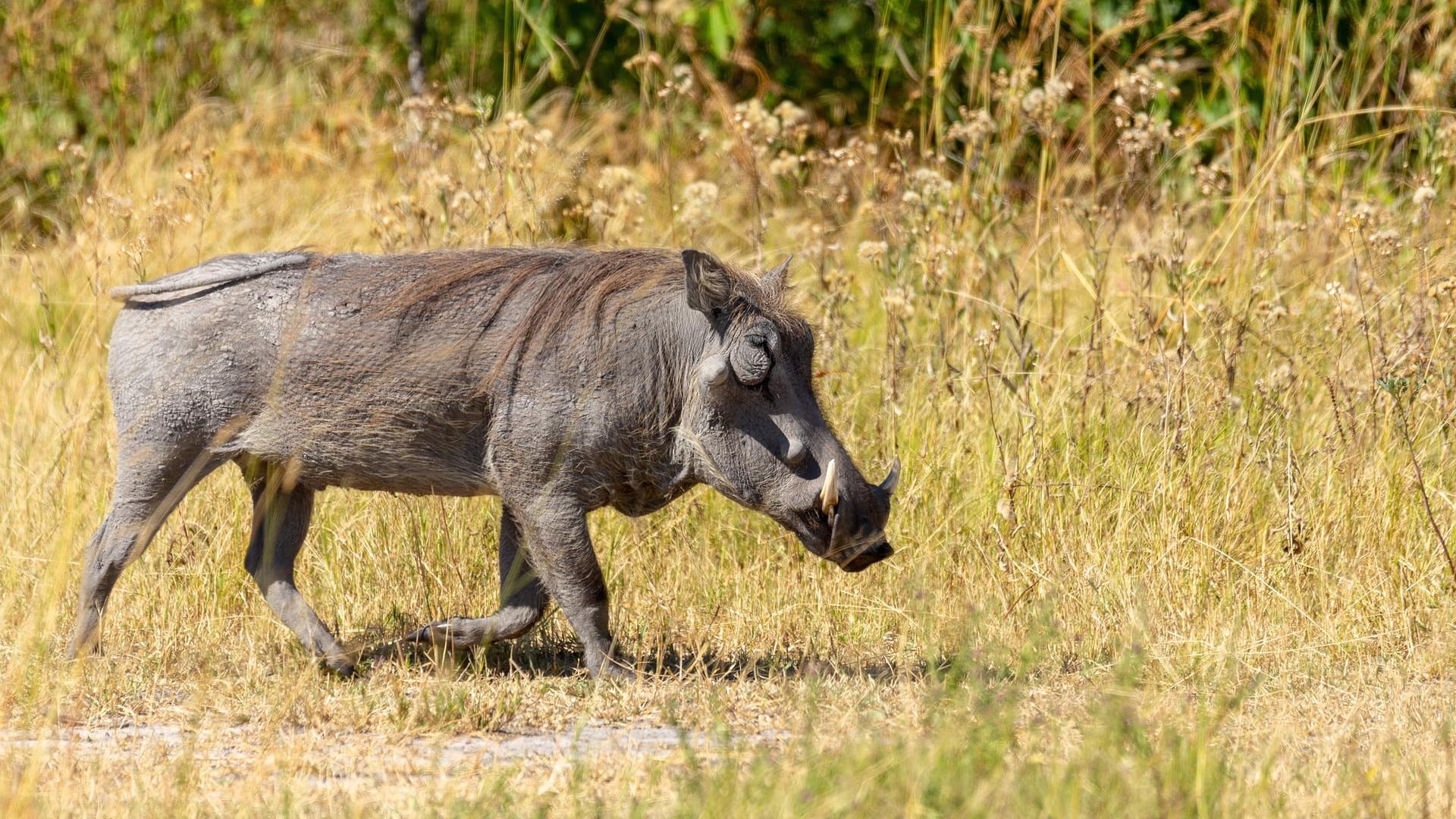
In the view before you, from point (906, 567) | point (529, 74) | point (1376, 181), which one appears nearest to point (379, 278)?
point (906, 567)

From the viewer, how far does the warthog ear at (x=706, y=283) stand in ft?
13.4

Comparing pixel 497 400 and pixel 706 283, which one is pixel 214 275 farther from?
pixel 706 283

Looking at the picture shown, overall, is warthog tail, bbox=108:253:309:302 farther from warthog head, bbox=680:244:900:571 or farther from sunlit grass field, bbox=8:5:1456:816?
warthog head, bbox=680:244:900:571

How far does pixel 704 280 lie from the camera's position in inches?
162

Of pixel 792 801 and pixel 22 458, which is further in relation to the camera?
pixel 22 458

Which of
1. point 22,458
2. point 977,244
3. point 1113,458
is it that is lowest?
point 22,458

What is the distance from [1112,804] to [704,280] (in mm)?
1741

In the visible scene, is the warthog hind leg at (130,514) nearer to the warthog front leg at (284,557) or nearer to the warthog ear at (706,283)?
the warthog front leg at (284,557)

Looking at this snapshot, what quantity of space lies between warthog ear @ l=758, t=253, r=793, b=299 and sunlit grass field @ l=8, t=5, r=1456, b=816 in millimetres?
188

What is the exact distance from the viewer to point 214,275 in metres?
4.27

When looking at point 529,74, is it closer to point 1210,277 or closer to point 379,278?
point 1210,277

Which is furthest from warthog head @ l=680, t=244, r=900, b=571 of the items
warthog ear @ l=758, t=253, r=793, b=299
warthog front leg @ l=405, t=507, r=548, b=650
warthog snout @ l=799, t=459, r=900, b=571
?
warthog front leg @ l=405, t=507, r=548, b=650

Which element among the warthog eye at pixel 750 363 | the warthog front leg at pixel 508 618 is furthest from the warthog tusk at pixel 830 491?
the warthog front leg at pixel 508 618

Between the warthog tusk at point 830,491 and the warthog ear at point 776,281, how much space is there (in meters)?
0.52
